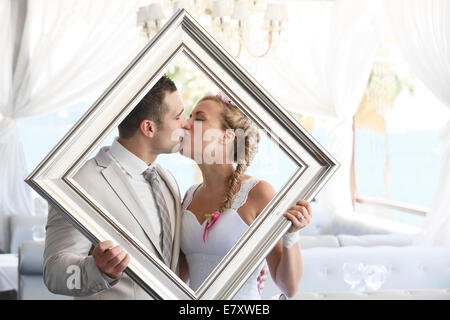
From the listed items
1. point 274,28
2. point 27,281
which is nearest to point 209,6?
point 274,28

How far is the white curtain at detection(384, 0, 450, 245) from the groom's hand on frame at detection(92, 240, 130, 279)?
10.4 ft

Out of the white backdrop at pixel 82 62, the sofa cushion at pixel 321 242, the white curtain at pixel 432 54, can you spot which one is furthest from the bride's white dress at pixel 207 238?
the white backdrop at pixel 82 62

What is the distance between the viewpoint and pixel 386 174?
8.12 metres

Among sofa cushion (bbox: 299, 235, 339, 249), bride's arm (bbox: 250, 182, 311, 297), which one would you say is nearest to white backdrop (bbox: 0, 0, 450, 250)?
sofa cushion (bbox: 299, 235, 339, 249)

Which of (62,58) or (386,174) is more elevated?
(62,58)

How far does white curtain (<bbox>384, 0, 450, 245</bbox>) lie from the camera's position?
3.56 metres

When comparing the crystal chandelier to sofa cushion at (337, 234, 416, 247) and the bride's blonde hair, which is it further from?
the bride's blonde hair

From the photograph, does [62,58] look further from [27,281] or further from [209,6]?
[27,281]

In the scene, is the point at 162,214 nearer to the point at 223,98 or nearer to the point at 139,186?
the point at 139,186

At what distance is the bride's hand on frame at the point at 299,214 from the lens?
0.82 meters

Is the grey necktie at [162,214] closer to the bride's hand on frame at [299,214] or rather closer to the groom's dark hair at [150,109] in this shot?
the groom's dark hair at [150,109]

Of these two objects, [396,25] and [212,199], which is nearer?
[212,199]
